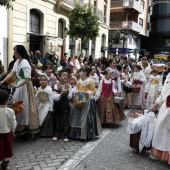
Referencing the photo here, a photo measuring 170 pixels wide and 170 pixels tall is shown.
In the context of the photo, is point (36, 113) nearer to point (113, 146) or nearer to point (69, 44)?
point (113, 146)

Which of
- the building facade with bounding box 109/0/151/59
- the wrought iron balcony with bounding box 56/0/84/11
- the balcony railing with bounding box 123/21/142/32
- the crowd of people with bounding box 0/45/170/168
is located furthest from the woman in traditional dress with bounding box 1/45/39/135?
the balcony railing with bounding box 123/21/142/32

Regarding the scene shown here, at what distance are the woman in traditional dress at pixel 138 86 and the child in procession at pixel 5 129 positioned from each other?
621cm

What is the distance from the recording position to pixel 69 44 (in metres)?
20.0

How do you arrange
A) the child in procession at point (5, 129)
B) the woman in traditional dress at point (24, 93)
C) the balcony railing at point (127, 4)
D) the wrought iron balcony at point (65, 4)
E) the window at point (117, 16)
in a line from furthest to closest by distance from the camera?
the window at point (117, 16) → the balcony railing at point (127, 4) → the wrought iron balcony at point (65, 4) → the woman in traditional dress at point (24, 93) → the child in procession at point (5, 129)

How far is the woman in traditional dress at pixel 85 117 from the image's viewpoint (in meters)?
5.29

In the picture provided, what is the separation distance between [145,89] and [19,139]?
17.9 ft

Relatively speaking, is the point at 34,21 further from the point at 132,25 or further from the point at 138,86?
the point at 132,25

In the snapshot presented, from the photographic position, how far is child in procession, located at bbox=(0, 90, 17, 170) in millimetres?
3658

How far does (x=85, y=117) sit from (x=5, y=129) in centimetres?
202

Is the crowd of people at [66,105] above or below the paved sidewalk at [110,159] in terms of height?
above

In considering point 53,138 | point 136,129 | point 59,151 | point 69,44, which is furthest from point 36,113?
point 69,44

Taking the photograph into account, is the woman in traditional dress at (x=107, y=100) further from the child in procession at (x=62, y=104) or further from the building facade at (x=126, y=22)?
the building facade at (x=126, y=22)

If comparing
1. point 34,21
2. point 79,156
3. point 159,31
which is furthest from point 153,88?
point 159,31

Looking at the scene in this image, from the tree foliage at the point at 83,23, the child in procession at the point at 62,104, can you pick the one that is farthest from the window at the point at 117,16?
the child in procession at the point at 62,104
